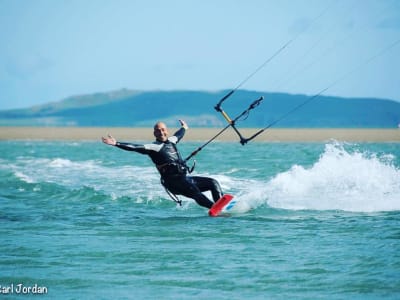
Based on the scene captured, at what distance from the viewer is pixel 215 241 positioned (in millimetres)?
10977

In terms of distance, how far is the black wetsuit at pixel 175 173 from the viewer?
515 inches

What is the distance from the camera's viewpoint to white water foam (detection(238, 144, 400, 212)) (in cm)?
1470

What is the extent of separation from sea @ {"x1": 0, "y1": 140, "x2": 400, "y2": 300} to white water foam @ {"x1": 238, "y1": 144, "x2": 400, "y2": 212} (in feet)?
0.09

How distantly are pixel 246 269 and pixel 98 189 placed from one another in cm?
1048

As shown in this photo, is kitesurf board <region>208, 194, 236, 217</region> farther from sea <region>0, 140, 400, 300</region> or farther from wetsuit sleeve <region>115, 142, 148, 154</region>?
wetsuit sleeve <region>115, 142, 148, 154</region>

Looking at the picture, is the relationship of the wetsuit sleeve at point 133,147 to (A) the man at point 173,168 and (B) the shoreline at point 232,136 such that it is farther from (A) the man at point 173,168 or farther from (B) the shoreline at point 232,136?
(B) the shoreline at point 232,136

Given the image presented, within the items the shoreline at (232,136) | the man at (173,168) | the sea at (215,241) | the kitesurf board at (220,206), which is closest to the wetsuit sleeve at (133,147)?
the man at (173,168)

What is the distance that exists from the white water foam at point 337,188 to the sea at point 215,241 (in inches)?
1.1

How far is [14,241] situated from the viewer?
11102 millimetres

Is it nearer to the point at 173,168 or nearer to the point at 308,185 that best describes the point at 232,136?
the point at 308,185

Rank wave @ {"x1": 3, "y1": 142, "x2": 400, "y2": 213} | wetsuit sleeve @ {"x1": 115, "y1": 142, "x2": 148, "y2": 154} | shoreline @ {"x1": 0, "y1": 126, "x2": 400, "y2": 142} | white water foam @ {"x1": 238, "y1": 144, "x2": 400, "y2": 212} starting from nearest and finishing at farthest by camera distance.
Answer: wetsuit sleeve @ {"x1": 115, "y1": 142, "x2": 148, "y2": 154}, white water foam @ {"x1": 238, "y1": 144, "x2": 400, "y2": 212}, wave @ {"x1": 3, "y1": 142, "x2": 400, "y2": 213}, shoreline @ {"x1": 0, "y1": 126, "x2": 400, "y2": 142}

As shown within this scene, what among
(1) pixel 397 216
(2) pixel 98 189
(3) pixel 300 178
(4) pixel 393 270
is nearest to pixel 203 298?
(4) pixel 393 270

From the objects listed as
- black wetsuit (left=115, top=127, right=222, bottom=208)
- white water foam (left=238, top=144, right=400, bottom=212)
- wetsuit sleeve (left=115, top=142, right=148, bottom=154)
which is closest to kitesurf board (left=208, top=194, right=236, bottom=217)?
black wetsuit (left=115, top=127, right=222, bottom=208)

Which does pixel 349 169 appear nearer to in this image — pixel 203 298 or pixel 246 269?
pixel 246 269
